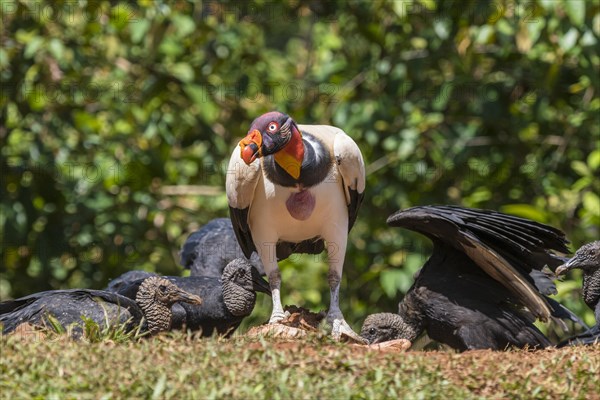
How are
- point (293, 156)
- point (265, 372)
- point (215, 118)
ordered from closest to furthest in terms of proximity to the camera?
point (265, 372) → point (293, 156) → point (215, 118)

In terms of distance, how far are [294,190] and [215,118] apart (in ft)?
14.4

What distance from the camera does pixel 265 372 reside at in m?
4.64

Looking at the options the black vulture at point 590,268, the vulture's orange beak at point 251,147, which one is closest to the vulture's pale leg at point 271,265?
the vulture's orange beak at point 251,147

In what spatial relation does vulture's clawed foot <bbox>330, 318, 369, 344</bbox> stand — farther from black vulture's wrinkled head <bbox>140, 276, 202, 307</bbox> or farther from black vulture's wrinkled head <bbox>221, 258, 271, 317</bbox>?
black vulture's wrinkled head <bbox>140, 276, 202, 307</bbox>

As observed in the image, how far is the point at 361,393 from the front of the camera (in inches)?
178

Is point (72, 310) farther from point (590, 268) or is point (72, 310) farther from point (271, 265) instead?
point (590, 268)

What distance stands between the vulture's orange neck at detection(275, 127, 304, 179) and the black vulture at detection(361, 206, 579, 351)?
2.30ft

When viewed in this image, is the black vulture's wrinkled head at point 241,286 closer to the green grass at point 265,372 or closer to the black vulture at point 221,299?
the black vulture at point 221,299

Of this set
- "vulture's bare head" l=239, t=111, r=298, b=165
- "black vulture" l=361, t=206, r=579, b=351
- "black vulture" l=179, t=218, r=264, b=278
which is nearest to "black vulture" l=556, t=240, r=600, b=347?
"black vulture" l=361, t=206, r=579, b=351

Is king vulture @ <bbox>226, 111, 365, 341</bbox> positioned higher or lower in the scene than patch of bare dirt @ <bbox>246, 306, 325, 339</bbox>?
higher

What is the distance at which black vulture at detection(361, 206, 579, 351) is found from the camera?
20.2 feet

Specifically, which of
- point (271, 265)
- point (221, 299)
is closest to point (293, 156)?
point (271, 265)

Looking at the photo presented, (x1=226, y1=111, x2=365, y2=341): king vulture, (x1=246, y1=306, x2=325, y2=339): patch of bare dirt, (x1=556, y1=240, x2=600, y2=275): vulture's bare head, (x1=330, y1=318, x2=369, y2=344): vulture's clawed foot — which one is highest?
(x1=226, y1=111, x2=365, y2=341): king vulture

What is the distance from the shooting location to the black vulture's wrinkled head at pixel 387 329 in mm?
6500
